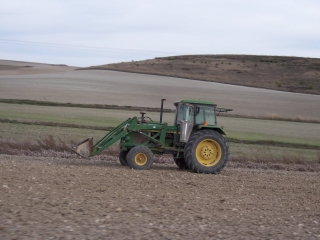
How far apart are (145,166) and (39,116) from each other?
53.8ft

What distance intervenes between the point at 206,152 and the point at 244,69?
54.4 m

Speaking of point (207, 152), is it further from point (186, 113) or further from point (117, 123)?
point (117, 123)

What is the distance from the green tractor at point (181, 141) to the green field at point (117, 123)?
511cm

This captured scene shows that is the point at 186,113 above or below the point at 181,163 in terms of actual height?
above

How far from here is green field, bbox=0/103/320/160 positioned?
2142cm

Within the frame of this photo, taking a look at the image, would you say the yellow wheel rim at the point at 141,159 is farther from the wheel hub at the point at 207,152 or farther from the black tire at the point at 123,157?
the wheel hub at the point at 207,152

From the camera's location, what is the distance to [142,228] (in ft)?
23.2

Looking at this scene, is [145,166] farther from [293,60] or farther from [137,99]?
[293,60]

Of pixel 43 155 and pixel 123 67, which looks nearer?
pixel 43 155

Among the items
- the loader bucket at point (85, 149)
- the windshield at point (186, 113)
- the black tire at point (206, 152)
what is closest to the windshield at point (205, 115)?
the windshield at point (186, 113)

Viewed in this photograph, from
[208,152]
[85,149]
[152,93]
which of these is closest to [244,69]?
[152,93]

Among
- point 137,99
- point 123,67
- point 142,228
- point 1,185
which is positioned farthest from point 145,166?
point 123,67

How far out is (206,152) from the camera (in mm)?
14070

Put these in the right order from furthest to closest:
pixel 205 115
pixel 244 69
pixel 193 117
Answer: pixel 244 69, pixel 205 115, pixel 193 117
